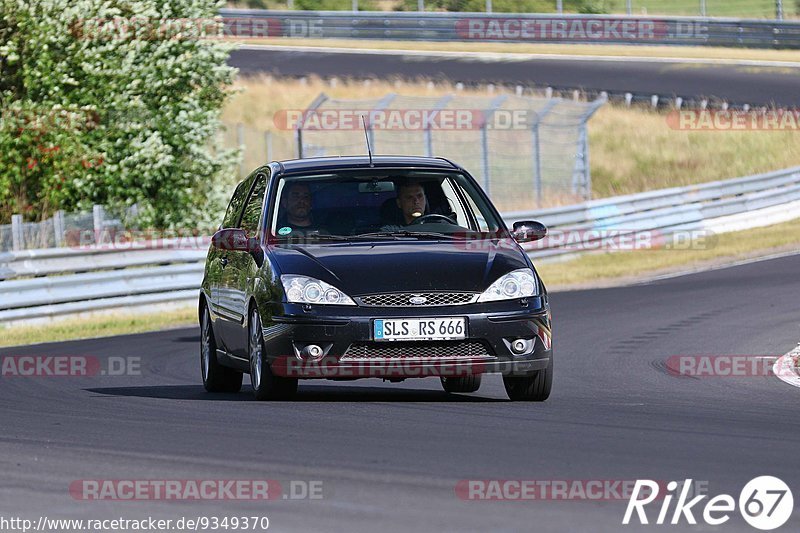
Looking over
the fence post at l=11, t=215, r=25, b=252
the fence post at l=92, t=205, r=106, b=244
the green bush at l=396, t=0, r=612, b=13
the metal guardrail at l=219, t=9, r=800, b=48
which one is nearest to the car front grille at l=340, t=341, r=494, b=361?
the fence post at l=11, t=215, r=25, b=252

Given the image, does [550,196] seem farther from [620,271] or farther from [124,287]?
[124,287]

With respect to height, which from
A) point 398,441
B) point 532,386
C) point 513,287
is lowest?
point 532,386

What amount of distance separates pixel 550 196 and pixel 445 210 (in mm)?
21346

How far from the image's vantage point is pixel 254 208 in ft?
37.5

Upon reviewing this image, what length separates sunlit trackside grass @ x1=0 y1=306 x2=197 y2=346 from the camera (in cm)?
1933

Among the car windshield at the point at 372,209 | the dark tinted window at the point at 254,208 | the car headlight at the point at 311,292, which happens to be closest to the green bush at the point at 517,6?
the dark tinted window at the point at 254,208

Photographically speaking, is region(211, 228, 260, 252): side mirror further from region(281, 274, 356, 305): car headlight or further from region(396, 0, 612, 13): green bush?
region(396, 0, 612, 13): green bush

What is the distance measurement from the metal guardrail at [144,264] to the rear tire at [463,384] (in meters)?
10.0

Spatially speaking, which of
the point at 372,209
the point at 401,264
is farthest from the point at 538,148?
the point at 401,264

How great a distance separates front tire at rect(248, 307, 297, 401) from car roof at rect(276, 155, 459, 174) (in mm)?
1125

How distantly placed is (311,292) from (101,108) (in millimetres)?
17520

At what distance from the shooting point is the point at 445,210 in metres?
11.0

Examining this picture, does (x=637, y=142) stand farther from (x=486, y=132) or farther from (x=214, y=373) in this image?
(x=214, y=373)

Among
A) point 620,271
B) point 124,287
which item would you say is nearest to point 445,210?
point 124,287
